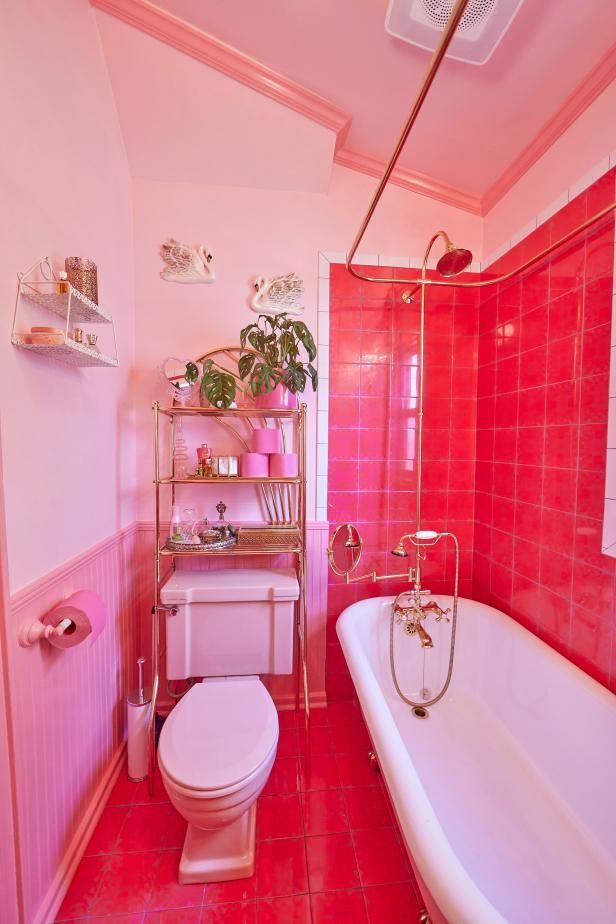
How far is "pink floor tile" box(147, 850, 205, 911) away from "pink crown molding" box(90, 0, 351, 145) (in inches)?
110

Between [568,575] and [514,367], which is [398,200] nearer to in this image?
[514,367]

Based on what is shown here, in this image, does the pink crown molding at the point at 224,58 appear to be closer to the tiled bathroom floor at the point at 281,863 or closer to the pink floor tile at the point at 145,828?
the tiled bathroom floor at the point at 281,863

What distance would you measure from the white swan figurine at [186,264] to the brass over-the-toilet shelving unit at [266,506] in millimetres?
635

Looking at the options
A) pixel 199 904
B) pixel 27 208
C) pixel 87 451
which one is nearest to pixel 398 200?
pixel 27 208

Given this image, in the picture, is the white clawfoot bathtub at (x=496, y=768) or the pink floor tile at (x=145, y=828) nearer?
the white clawfoot bathtub at (x=496, y=768)

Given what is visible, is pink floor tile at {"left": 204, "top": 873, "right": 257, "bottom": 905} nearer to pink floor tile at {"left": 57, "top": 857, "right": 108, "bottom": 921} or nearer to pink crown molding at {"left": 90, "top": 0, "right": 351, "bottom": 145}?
pink floor tile at {"left": 57, "top": 857, "right": 108, "bottom": 921}

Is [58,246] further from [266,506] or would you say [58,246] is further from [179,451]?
[266,506]

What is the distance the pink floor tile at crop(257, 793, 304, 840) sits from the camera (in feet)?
4.25

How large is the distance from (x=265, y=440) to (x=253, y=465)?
12cm

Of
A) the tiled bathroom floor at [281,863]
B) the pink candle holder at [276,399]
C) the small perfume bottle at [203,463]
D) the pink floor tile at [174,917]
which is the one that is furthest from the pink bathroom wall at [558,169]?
the pink floor tile at [174,917]

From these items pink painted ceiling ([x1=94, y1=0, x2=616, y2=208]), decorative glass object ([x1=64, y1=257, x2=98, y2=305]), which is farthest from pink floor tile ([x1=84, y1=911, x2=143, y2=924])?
pink painted ceiling ([x1=94, y1=0, x2=616, y2=208])

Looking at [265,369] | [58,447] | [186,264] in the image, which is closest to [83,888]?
[58,447]

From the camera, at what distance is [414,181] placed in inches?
71.8

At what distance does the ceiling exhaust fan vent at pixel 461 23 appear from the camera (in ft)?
3.52
